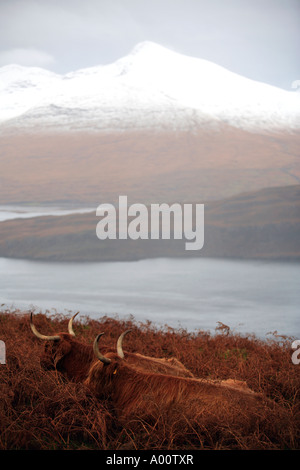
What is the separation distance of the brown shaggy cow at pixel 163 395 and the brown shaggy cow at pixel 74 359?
1.31 ft

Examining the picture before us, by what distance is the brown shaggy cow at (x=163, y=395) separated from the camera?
246cm

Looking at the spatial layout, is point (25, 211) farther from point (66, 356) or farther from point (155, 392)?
point (155, 392)

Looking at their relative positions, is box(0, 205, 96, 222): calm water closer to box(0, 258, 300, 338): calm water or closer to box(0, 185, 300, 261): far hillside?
box(0, 185, 300, 261): far hillside

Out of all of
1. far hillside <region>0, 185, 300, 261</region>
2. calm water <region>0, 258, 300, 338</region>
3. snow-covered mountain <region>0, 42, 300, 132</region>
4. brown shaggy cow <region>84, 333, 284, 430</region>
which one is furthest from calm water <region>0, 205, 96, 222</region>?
brown shaggy cow <region>84, 333, 284, 430</region>

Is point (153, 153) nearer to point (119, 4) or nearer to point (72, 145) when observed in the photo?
point (72, 145)

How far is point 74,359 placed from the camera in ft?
11.1

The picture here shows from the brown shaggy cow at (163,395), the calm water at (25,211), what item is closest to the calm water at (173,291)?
the calm water at (25,211)

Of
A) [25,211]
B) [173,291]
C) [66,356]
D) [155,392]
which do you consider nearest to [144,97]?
[25,211]

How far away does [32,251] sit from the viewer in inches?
311

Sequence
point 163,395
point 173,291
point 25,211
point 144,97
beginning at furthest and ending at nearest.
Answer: point 144,97 → point 25,211 → point 173,291 → point 163,395

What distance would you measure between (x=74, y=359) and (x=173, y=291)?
12.7 ft

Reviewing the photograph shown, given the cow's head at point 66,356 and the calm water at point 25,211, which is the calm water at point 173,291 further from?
the cow's head at point 66,356

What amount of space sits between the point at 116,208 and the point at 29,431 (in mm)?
5597

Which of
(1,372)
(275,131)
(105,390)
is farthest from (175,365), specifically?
(275,131)
